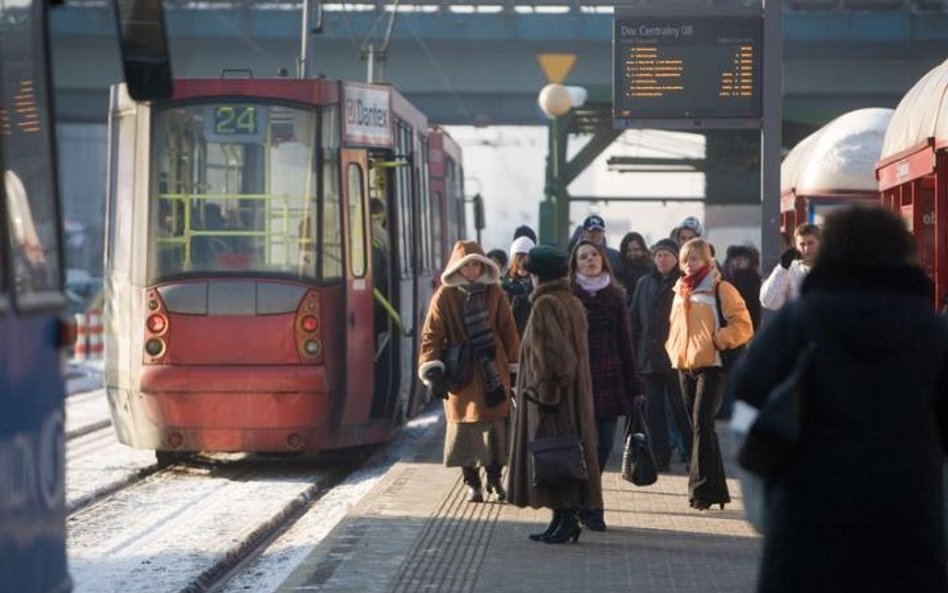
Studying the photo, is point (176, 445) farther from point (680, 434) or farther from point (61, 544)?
point (61, 544)

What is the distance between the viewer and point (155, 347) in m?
16.9

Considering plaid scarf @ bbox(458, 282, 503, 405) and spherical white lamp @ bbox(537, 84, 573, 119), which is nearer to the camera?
plaid scarf @ bbox(458, 282, 503, 405)

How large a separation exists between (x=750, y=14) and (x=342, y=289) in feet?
13.4

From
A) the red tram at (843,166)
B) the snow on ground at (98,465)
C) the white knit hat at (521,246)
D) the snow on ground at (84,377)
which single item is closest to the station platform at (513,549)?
the white knit hat at (521,246)

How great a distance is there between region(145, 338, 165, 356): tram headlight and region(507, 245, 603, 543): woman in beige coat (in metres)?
5.44

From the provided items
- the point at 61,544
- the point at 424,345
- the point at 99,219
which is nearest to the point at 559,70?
the point at 424,345

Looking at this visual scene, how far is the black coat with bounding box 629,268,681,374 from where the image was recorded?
614 inches

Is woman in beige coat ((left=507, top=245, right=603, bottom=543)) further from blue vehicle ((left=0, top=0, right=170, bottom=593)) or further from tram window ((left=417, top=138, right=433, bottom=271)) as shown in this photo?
tram window ((left=417, top=138, right=433, bottom=271))

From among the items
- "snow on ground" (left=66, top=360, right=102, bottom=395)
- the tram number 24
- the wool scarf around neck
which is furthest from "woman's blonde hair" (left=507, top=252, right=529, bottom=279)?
"snow on ground" (left=66, top=360, right=102, bottom=395)

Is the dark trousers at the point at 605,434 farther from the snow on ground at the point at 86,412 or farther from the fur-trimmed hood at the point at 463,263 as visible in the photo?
the snow on ground at the point at 86,412

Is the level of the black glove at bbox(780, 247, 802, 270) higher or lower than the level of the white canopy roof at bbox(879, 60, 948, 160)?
lower

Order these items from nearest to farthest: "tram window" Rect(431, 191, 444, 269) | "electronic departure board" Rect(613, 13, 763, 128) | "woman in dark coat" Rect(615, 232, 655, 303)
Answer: "woman in dark coat" Rect(615, 232, 655, 303)
"electronic departure board" Rect(613, 13, 763, 128)
"tram window" Rect(431, 191, 444, 269)

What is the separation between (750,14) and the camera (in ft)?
61.0

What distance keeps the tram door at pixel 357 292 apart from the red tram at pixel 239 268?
2cm
